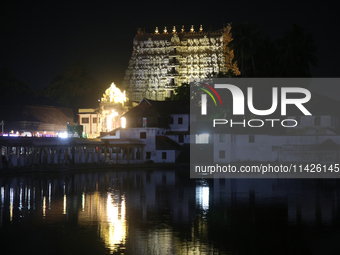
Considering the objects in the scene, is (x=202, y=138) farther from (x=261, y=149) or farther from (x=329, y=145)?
(x=329, y=145)

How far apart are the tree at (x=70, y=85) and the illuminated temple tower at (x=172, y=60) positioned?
37.4 ft

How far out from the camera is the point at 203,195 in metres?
33.9

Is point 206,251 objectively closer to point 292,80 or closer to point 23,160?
point 23,160

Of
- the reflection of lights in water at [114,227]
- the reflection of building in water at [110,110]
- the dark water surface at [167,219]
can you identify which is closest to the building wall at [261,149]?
the reflection of building in water at [110,110]

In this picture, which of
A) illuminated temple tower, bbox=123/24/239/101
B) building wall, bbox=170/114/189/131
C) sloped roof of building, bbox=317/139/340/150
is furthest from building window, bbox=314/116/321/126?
illuminated temple tower, bbox=123/24/239/101

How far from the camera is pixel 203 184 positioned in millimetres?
42031

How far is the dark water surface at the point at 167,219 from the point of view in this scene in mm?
18172

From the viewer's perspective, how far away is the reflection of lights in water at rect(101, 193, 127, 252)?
18656 mm

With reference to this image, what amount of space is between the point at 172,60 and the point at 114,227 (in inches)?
3182

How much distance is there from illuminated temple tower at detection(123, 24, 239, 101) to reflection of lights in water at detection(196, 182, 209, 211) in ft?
190

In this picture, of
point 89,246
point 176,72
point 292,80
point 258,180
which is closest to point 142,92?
point 176,72

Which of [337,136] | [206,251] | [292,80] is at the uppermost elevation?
[292,80]

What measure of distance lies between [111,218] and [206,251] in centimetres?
748

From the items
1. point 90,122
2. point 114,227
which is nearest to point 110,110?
point 90,122
